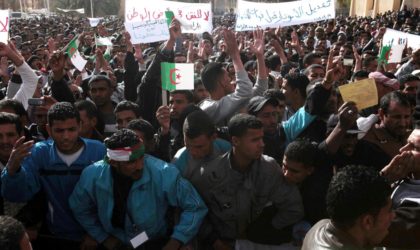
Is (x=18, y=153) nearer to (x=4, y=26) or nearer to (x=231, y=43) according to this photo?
(x=231, y=43)

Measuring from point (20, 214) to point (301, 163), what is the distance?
1.91 m

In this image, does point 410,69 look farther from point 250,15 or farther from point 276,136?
point 276,136

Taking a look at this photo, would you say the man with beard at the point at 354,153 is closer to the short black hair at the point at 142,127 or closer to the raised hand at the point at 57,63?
the short black hair at the point at 142,127

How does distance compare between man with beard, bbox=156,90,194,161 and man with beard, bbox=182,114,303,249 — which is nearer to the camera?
man with beard, bbox=182,114,303,249

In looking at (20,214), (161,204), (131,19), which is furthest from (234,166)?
(131,19)

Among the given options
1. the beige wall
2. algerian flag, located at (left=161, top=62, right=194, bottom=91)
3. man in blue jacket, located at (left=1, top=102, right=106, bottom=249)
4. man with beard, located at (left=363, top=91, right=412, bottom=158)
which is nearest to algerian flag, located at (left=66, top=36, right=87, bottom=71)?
algerian flag, located at (left=161, top=62, right=194, bottom=91)

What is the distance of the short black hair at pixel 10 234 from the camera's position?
1978mm

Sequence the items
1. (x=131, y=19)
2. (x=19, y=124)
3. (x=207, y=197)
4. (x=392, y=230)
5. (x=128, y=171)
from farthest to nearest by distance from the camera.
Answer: (x=131, y=19) → (x=19, y=124) → (x=207, y=197) → (x=128, y=171) → (x=392, y=230)

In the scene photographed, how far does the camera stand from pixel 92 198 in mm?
3066

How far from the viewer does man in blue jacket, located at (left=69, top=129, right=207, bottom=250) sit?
118 inches

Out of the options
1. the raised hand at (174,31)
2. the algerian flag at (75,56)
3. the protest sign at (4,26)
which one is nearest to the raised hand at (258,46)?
the raised hand at (174,31)

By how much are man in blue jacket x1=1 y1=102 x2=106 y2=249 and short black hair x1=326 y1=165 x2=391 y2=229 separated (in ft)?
6.10

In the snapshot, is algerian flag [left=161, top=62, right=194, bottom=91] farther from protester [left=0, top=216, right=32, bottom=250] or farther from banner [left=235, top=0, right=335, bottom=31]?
banner [left=235, top=0, right=335, bottom=31]

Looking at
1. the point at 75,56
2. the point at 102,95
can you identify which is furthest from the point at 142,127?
the point at 75,56
